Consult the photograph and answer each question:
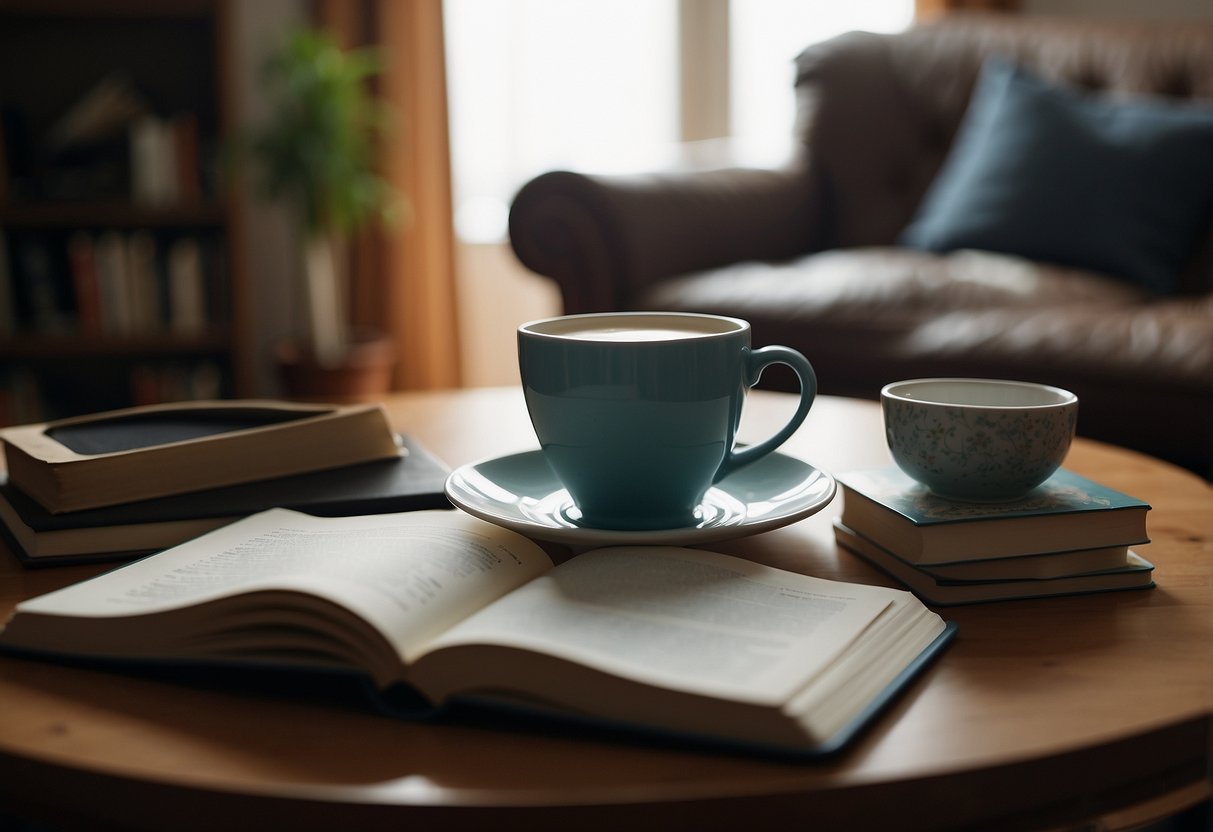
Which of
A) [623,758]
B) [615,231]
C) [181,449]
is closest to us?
[623,758]

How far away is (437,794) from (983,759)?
0.21 metres

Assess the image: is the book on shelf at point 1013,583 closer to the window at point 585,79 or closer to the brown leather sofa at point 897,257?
the brown leather sofa at point 897,257

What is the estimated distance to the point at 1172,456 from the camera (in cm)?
153

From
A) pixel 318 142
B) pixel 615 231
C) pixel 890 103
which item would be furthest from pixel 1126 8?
pixel 318 142

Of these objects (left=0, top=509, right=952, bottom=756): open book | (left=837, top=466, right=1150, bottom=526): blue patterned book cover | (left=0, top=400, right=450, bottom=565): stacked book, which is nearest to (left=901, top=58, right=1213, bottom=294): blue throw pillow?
(left=837, top=466, right=1150, bottom=526): blue patterned book cover

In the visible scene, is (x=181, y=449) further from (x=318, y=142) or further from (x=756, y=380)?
(x=318, y=142)

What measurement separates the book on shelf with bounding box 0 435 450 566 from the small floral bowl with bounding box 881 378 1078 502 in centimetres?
30

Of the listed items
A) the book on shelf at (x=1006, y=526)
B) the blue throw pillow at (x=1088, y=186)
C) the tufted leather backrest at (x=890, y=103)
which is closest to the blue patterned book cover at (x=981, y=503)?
the book on shelf at (x=1006, y=526)

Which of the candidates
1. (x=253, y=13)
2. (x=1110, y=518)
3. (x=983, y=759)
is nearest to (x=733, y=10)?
(x=253, y=13)

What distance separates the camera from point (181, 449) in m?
0.73

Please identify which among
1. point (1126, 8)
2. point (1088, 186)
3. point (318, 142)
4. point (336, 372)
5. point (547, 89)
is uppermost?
point (1126, 8)

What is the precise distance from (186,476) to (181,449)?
0.06 feet

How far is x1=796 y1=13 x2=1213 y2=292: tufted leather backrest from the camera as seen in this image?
7.75ft

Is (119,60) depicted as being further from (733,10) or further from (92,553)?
(92,553)
